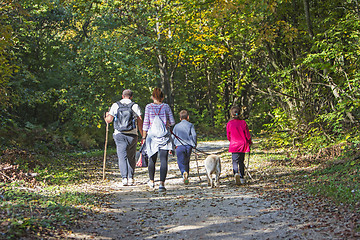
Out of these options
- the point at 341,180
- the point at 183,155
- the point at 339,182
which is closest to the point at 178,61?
the point at 183,155

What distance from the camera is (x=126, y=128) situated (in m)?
A: 9.52

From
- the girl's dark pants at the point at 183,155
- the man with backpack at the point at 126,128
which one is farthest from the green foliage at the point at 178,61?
the girl's dark pants at the point at 183,155

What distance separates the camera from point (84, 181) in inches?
409

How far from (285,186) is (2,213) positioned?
5.96m

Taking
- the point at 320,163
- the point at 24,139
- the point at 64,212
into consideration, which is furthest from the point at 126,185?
the point at 24,139

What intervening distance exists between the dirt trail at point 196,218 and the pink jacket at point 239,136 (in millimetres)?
1151

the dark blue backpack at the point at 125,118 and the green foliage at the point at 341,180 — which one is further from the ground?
the dark blue backpack at the point at 125,118

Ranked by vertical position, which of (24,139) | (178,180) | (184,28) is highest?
(184,28)

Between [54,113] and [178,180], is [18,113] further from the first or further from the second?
[178,180]

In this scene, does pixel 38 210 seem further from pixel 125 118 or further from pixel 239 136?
pixel 239 136

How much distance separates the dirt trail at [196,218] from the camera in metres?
5.39

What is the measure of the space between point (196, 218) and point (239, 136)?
3.90 meters

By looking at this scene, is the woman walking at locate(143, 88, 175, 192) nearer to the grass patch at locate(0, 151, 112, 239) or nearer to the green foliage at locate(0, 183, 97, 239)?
the grass patch at locate(0, 151, 112, 239)

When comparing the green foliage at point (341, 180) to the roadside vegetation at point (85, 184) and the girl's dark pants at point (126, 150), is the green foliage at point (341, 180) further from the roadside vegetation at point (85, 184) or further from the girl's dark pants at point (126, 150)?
the girl's dark pants at point (126, 150)
